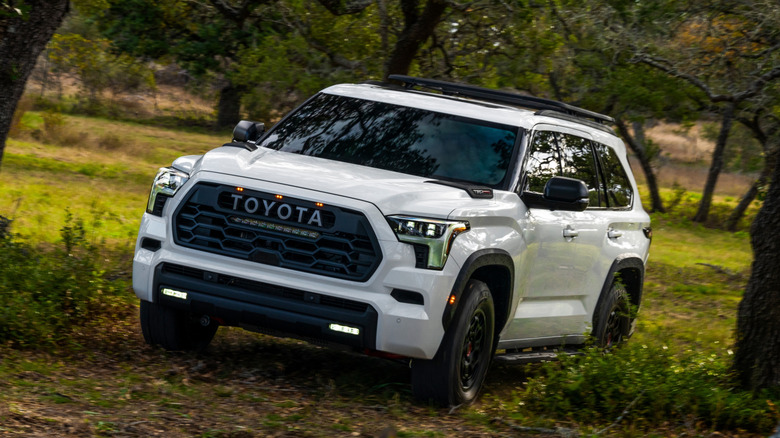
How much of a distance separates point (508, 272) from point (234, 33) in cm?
2383

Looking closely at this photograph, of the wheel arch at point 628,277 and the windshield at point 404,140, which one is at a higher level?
the windshield at point 404,140

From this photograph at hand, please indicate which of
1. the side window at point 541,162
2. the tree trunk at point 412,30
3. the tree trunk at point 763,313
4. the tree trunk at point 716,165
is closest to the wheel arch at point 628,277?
the side window at point 541,162

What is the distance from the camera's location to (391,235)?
5.55 meters

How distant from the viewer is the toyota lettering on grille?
562 cm

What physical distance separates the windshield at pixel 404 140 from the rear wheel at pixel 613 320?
167 centimetres

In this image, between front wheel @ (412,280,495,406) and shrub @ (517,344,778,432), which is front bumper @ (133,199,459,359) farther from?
shrub @ (517,344,778,432)

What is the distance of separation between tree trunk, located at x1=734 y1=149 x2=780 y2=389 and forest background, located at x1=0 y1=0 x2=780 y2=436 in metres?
0.03

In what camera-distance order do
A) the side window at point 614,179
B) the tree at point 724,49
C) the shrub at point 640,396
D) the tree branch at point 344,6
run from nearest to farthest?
the shrub at point 640,396 < the side window at point 614,179 < the tree branch at point 344,6 < the tree at point 724,49

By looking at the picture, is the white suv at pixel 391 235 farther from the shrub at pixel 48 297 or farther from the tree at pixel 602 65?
the tree at pixel 602 65

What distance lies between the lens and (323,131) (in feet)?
22.9

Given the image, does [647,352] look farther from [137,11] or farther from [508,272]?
[137,11]

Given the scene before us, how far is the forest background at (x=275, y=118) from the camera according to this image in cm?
584

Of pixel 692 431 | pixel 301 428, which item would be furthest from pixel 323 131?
pixel 692 431

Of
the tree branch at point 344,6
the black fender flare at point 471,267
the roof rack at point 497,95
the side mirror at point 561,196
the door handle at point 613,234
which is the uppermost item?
the tree branch at point 344,6
